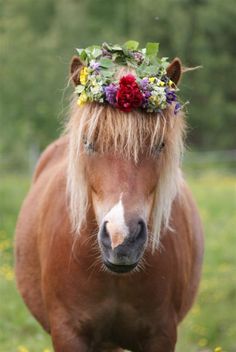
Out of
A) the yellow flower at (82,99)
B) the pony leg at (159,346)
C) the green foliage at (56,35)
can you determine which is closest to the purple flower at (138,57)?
the yellow flower at (82,99)

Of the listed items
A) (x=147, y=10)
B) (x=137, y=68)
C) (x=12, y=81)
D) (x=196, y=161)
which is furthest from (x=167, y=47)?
(x=137, y=68)

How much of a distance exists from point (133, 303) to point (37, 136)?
8.52 m

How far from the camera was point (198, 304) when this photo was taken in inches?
316

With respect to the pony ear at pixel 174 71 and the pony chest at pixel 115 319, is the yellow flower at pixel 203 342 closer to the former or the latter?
the pony chest at pixel 115 319

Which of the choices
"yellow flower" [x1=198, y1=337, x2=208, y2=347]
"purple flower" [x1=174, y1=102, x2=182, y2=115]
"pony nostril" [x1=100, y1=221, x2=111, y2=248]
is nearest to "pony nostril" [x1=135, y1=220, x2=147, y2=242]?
"pony nostril" [x1=100, y1=221, x2=111, y2=248]

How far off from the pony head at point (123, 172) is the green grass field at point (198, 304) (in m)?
1.01

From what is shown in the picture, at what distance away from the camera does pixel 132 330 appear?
4.01m

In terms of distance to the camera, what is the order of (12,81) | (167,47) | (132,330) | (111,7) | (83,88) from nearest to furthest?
(83,88) → (132,330) → (12,81) → (111,7) → (167,47)

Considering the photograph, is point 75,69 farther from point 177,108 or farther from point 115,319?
point 115,319

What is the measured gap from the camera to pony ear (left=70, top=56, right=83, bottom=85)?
12.7 ft

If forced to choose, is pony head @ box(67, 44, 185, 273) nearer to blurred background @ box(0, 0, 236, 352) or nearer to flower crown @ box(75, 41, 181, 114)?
flower crown @ box(75, 41, 181, 114)

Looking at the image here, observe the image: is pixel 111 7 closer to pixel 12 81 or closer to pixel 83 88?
pixel 12 81

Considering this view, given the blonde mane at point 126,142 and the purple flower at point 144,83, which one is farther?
the purple flower at point 144,83

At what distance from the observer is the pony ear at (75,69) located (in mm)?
3867
